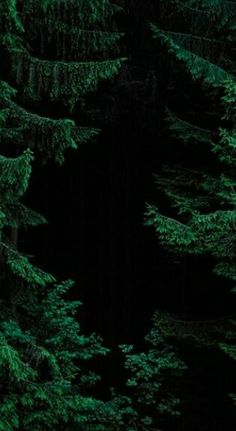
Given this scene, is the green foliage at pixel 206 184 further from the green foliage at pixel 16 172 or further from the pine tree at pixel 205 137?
the green foliage at pixel 16 172

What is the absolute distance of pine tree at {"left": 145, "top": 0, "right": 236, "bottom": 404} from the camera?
25.8 feet

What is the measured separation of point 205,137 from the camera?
9523 mm

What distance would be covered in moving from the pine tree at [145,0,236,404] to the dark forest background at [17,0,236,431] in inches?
46.1

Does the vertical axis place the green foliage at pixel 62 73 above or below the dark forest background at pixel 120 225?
above

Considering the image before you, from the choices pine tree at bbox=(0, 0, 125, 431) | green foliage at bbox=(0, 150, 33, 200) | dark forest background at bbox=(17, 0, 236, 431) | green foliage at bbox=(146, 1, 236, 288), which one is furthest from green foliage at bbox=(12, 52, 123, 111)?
dark forest background at bbox=(17, 0, 236, 431)

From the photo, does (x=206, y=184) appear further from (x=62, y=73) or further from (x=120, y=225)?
(x=120, y=225)

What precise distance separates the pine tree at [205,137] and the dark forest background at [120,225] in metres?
1.17

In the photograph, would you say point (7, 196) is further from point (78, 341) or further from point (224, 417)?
point (224, 417)

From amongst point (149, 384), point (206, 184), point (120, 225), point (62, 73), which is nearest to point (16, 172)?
point (62, 73)

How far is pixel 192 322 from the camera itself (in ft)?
31.6

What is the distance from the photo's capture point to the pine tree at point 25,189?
7.14 m

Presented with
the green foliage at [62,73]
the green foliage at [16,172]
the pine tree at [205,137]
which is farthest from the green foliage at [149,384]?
the green foliage at [62,73]

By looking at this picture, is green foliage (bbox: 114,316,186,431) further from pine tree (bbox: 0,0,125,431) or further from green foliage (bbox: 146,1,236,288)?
green foliage (bbox: 146,1,236,288)

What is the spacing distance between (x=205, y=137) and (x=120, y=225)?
535 cm
